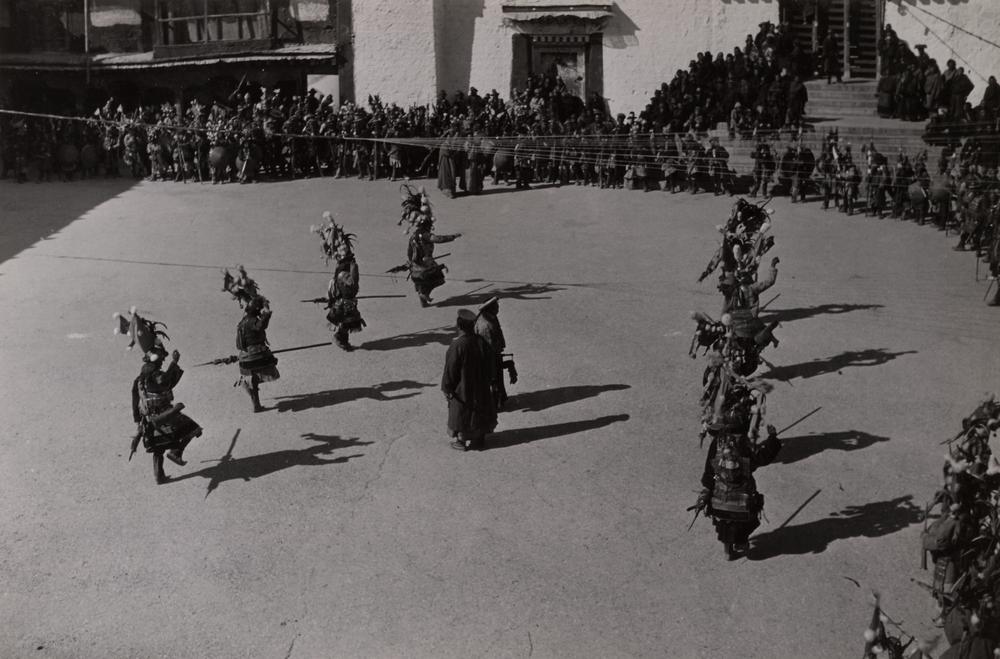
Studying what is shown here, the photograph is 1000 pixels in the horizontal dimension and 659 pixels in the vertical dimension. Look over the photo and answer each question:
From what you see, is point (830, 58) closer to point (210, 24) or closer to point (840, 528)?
point (210, 24)

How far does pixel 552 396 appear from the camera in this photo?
523 inches

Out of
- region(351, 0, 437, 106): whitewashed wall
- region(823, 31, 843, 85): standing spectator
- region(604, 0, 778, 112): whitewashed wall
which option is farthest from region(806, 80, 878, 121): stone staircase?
region(351, 0, 437, 106): whitewashed wall

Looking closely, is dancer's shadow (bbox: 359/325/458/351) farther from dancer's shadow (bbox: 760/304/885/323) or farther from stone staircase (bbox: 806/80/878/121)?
stone staircase (bbox: 806/80/878/121)

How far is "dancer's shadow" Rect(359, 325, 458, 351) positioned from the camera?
1517 cm

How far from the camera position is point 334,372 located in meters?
14.2

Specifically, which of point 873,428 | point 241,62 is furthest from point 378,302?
point 241,62

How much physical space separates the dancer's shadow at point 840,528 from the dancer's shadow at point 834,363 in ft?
11.9

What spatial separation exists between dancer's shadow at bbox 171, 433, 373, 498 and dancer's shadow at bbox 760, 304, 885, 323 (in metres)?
7.04

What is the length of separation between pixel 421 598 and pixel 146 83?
26904 millimetres

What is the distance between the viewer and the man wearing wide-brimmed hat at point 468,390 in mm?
11641

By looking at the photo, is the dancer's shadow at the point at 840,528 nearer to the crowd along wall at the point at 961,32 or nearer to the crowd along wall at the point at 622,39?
the crowd along wall at the point at 961,32

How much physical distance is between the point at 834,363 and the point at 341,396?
6.29 meters

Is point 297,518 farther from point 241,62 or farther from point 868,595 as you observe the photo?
point 241,62

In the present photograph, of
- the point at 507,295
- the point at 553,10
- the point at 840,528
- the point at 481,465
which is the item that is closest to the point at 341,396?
the point at 481,465
